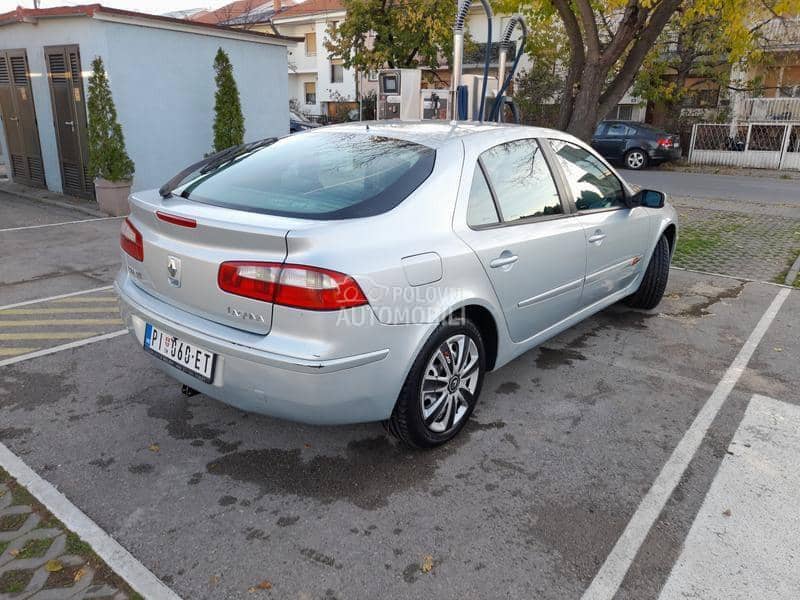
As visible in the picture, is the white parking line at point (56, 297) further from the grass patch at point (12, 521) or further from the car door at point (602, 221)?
the car door at point (602, 221)

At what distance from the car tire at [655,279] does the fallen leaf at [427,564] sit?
359 centimetres

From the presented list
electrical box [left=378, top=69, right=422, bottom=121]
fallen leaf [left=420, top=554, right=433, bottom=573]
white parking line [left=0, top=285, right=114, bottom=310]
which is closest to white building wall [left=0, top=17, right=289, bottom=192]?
electrical box [left=378, top=69, right=422, bottom=121]

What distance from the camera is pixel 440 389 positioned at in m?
3.11

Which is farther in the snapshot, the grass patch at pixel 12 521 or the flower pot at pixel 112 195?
the flower pot at pixel 112 195

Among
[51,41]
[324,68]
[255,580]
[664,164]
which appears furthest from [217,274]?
[324,68]

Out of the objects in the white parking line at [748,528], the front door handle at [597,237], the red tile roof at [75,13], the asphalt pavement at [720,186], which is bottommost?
the asphalt pavement at [720,186]

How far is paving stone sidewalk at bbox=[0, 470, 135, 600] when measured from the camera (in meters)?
2.24

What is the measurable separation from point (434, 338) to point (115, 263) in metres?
5.12

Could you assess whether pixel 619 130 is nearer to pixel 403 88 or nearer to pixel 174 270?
pixel 403 88

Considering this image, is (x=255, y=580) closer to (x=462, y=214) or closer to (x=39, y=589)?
(x=39, y=589)

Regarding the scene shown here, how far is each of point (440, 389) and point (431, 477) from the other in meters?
0.43

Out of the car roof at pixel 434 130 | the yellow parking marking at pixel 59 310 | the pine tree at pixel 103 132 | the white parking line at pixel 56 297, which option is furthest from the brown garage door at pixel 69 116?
the car roof at pixel 434 130

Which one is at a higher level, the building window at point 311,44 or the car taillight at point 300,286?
the building window at point 311,44

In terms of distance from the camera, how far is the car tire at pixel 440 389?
2.91 m
